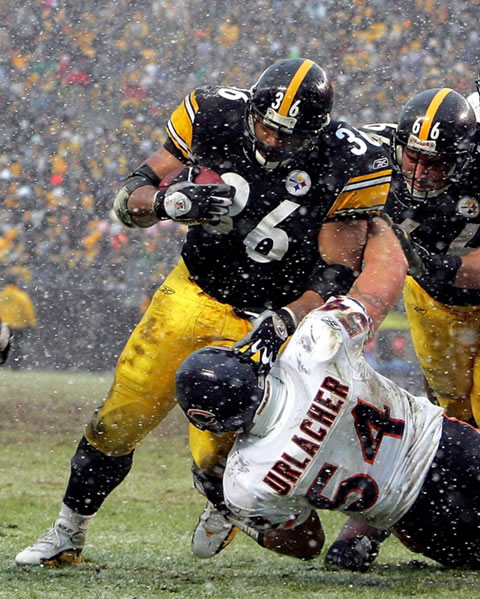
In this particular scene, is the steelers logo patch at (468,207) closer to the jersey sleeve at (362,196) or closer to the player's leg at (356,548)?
the jersey sleeve at (362,196)

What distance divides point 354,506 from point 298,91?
3.89 ft

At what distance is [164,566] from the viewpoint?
3197 mm

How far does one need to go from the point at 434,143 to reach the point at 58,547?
1.80m

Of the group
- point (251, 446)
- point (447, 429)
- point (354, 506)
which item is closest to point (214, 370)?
point (251, 446)

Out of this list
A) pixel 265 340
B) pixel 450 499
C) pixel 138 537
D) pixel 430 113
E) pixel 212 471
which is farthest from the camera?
pixel 138 537

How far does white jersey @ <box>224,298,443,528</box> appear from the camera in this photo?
7.56 ft

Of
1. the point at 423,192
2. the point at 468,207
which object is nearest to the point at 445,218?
the point at 468,207

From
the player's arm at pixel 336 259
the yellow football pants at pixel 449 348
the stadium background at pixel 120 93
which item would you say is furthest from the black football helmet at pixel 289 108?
the stadium background at pixel 120 93

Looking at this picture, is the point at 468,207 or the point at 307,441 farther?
the point at 468,207

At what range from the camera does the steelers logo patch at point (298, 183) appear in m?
2.97

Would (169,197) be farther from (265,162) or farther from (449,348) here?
(449,348)

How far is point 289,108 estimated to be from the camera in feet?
9.09

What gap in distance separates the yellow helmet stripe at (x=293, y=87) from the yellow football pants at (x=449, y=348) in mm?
1273

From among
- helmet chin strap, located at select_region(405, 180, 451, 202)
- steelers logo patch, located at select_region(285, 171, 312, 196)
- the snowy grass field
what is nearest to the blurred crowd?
the snowy grass field
